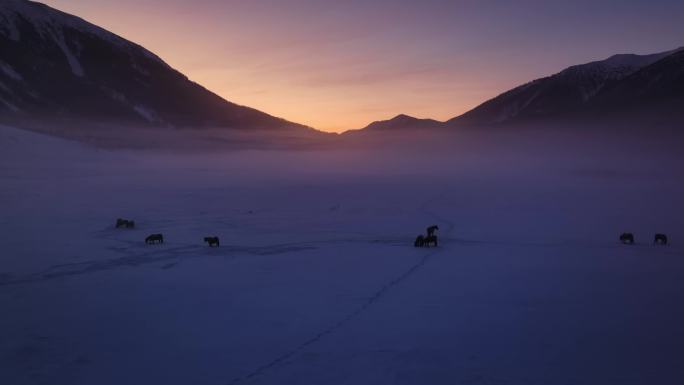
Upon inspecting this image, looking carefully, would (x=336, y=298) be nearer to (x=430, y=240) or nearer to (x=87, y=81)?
(x=430, y=240)

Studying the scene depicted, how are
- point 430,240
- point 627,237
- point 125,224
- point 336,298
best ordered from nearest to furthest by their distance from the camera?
point 336,298, point 430,240, point 627,237, point 125,224

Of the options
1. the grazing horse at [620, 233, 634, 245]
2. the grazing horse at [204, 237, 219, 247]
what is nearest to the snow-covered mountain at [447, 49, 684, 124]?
the grazing horse at [620, 233, 634, 245]

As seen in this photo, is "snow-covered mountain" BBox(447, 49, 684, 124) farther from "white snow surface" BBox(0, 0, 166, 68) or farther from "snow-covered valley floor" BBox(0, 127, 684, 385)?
Result: "snow-covered valley floor" BBox(0, 127, 684, 385)

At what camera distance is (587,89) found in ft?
563

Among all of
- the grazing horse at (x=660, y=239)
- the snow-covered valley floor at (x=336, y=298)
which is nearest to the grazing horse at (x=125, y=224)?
the snow-covered valley floor at (x=336, y=298)

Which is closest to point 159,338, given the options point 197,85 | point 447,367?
point 447,367

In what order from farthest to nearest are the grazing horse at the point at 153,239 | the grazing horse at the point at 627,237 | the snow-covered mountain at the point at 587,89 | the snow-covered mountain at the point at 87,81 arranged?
1. the snow-covered mountain at the point at 587,89
2. the snow-covered mountain at the point at 87,81
3. the grazing horse at the point at 627,237
4. the grazing horse at the point at 153,239

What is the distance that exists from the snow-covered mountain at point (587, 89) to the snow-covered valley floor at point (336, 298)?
131m

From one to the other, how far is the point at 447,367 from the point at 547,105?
180m

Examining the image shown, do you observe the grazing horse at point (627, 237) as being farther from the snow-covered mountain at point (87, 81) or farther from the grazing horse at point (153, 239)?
the snow-covered mountain at point (87, 81)

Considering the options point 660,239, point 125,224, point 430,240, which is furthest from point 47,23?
point 660,239

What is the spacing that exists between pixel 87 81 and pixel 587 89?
503 ft

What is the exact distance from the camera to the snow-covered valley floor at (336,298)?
669 centimetres

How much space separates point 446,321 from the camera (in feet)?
27.0
